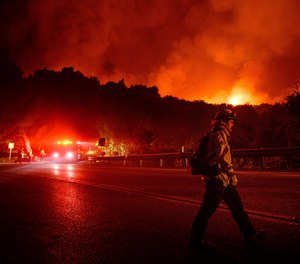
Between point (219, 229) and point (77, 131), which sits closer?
point (219, 229)

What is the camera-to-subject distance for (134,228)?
5.39m

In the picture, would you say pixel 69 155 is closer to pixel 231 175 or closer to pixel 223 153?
pixel 231 175

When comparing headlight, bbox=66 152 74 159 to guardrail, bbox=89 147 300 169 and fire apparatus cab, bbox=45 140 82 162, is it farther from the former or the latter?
guardrail, bbox=89 147 300 169

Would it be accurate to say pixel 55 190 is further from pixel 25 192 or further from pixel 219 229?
pixel 219 229

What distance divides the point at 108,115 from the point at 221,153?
36.1m

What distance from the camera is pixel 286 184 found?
34.2ft

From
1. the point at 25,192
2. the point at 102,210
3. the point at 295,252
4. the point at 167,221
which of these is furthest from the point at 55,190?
the point at 295,252

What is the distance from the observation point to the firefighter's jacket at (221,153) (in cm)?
428

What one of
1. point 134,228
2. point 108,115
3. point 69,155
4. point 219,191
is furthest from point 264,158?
point 108,115

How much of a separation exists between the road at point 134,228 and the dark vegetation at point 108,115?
22445mm

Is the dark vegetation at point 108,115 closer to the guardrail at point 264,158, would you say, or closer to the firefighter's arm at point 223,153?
the guardrail at point 264,158

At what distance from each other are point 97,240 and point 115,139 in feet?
97.1

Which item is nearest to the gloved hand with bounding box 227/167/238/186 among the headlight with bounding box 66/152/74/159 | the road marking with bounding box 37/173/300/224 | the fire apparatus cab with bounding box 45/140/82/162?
the road marking with bounding box 37/173/300/224

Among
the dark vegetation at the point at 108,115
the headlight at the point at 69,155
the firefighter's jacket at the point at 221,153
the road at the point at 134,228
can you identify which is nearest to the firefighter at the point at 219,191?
the firefighter's jacket at the point at 221,153
